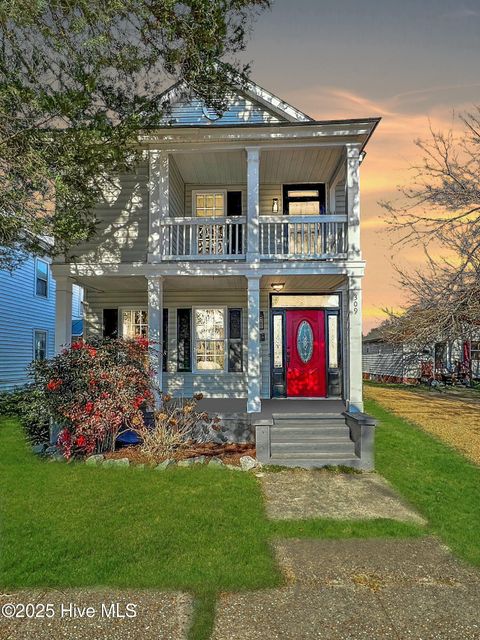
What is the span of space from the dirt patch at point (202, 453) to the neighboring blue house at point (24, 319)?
10.7 metres

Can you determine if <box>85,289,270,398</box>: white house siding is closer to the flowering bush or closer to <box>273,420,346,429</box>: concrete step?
<box>273,420,346,429</box>: concrete step

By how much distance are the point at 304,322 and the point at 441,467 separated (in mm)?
5236

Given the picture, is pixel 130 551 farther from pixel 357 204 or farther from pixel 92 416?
pixel 357 204

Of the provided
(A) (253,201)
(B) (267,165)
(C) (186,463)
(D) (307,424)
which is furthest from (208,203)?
(C) (186,463)

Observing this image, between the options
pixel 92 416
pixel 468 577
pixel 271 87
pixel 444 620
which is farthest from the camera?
pixel 271 87

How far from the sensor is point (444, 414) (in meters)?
13.6

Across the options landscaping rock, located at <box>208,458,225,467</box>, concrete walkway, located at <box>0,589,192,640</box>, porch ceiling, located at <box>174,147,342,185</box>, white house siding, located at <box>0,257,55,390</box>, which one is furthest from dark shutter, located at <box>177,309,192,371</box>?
concrete walkway, located at <box>0,589,192,640</box>

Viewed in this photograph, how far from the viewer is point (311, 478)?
23.7ft

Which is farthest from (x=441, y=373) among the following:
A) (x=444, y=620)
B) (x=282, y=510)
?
(x=444, y=620)

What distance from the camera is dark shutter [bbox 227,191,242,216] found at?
1214cm

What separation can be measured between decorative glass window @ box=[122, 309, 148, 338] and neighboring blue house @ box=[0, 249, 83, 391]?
6949 millimetres

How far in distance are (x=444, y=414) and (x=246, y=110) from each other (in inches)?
422

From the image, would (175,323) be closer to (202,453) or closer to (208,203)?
(208,203)

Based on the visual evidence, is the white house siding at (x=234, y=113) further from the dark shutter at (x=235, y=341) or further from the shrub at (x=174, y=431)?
the shrub at (x=174, y=431)
